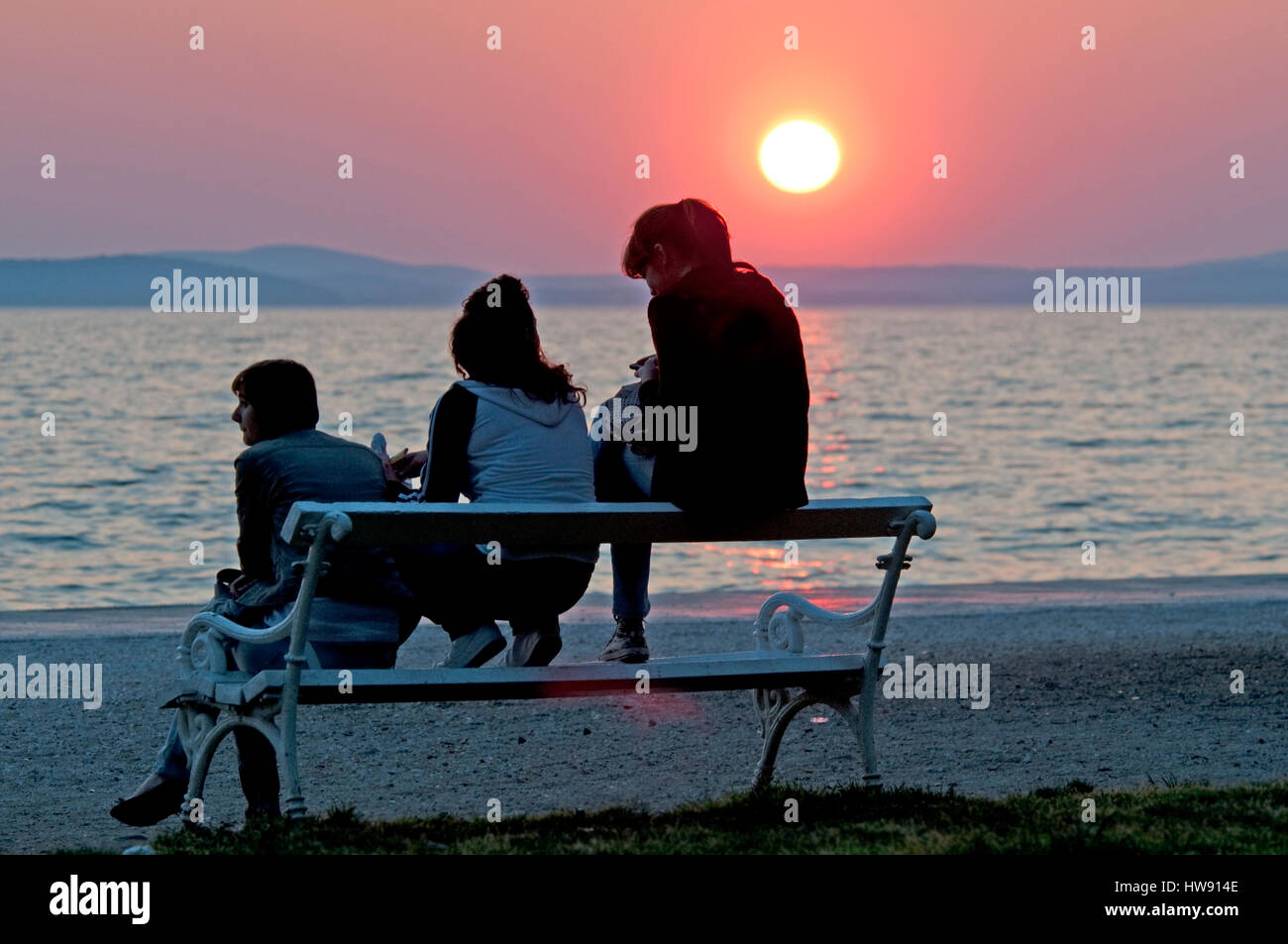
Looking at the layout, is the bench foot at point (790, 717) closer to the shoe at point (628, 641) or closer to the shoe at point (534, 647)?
the shoe at point (628, 641)

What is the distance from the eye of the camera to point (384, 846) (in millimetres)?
4938

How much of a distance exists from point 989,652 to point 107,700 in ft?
15.3

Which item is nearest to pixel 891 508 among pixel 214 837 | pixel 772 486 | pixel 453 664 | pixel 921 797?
pixel 772 486

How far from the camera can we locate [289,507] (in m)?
5.25

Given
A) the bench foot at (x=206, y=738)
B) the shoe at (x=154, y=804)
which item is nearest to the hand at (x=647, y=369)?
the bench foot at (x=206, y=738)

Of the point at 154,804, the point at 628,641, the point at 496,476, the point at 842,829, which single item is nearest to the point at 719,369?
the point at 496,476

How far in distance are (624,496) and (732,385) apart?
1010mm

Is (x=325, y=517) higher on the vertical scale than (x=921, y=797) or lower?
higher

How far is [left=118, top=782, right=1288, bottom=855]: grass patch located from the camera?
4.85 meters

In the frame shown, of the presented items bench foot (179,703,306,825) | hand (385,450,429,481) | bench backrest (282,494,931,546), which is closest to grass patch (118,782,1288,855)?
bench foot (179,703,306,825)

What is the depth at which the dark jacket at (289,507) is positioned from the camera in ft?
17.4
